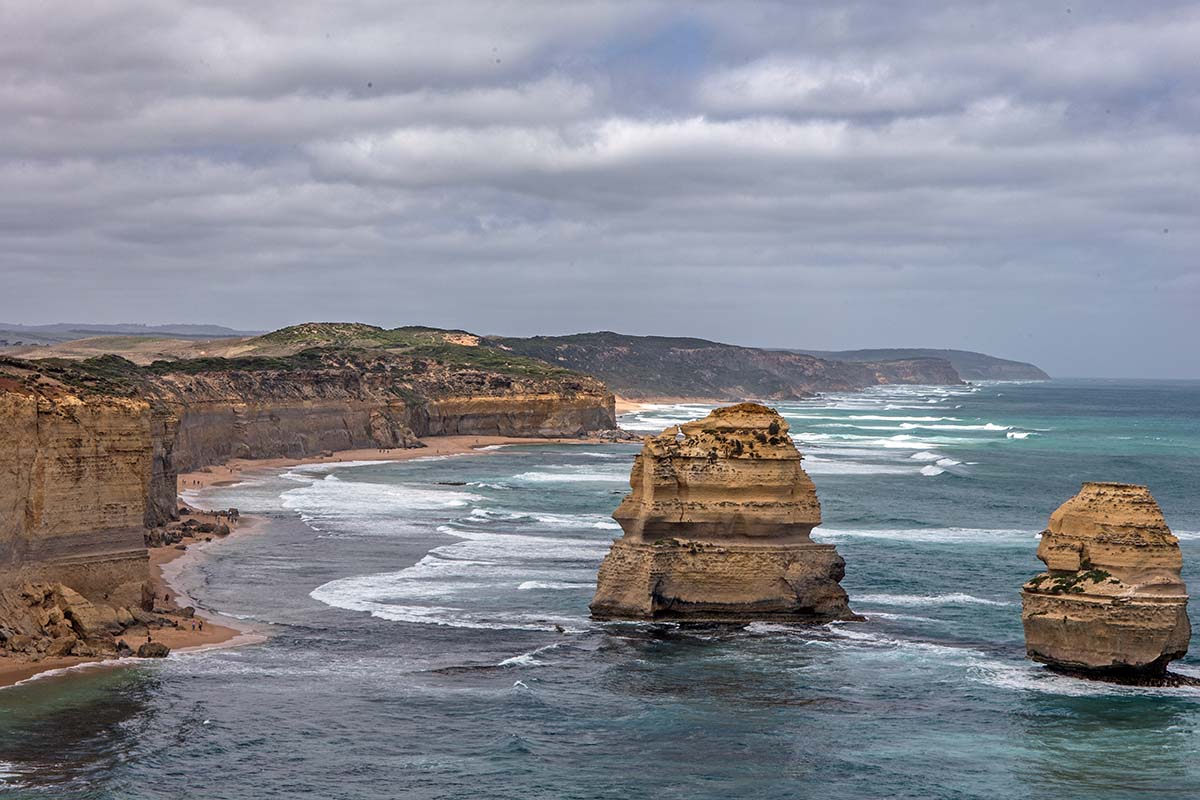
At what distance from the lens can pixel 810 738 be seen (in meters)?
28.6

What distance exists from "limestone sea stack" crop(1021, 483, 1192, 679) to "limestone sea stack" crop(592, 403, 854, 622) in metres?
6.36

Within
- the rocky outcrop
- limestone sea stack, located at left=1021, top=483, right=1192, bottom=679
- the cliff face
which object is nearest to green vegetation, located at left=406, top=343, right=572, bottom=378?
the cliff face

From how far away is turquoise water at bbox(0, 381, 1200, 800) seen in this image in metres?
26.0

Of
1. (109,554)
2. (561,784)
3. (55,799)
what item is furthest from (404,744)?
(109,554)

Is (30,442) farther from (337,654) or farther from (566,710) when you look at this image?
(566,710)

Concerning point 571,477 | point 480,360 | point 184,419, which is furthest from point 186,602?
point 480,360

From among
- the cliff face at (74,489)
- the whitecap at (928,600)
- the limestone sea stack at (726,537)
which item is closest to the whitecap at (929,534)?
the whitecap at (928,600)

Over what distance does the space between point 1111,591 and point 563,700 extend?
11.4 metres

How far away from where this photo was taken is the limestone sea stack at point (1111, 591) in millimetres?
31016

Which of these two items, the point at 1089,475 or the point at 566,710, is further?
the point at 1089,475

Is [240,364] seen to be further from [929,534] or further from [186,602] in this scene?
[186,602]

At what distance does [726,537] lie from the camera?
122 feet

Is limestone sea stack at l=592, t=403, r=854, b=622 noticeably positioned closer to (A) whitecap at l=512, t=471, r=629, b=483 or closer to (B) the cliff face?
(B) the cliff face

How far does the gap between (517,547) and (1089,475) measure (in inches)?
1999
